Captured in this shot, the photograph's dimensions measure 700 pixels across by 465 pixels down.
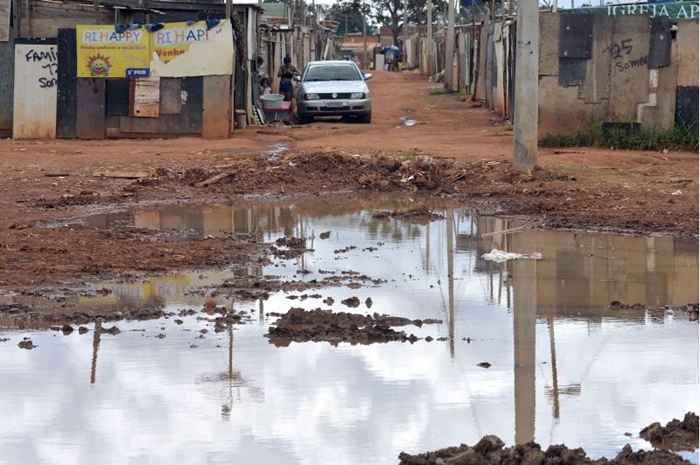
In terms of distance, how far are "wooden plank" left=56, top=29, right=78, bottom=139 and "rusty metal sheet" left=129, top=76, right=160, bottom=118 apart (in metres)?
1.05

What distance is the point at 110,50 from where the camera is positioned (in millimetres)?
22922

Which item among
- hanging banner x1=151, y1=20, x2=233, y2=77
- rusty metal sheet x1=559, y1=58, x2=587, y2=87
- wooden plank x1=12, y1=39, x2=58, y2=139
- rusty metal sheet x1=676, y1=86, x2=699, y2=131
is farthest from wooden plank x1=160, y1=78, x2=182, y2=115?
rusty metal sheet x1=676, y1=86, x2=699, y2=131

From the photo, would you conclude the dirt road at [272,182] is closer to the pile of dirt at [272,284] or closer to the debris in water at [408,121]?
the pile of dirt at [272,284]

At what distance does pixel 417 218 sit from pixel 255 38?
1471 cm

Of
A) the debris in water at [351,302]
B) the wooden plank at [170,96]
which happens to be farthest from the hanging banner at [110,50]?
the debris in water at [351,302]

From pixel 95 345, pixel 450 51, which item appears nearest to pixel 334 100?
pixel 450 51

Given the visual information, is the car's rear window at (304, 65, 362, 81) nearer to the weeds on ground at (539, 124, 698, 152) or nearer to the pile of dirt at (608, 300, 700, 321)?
the weeds on ground at (539, 124, 698, 152)

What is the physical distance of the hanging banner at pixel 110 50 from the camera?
2286 cm

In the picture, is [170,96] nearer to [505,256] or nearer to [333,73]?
[333,73]

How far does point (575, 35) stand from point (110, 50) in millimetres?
8364

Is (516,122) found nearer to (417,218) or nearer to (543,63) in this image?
(417,218)

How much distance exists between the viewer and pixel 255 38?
2794cm

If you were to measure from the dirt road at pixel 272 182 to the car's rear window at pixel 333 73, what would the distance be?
566cm

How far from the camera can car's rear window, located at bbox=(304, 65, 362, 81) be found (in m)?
29.6
